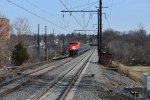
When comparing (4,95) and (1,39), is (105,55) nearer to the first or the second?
(1,39)

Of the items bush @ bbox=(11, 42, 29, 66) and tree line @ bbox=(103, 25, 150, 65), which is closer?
bush @ bbox=(11, 42, 29, 66)

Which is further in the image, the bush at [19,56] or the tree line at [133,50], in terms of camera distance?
the tree line at [133,50]

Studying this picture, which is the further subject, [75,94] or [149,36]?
[149,36]

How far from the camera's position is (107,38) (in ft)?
610

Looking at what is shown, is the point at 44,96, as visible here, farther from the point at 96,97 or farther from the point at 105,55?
the point at 105,55

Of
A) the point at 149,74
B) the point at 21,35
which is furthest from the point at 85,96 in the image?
the point at 21,35

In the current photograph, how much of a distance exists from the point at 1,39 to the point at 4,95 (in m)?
59.8

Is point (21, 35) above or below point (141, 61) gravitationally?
above

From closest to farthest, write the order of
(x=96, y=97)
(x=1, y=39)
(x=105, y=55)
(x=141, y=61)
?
1. (x=96, y=97)
2. (x=105, y=55)
3. (x=1, y=39)
4. (x=141, y=61)

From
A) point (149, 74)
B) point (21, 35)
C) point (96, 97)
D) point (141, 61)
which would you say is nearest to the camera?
point (149, 74)

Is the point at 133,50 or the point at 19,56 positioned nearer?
the point at 19,56

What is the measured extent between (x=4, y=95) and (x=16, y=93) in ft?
3.35

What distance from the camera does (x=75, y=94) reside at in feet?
68.2

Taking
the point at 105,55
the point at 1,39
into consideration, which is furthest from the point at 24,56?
the point at 1,39
